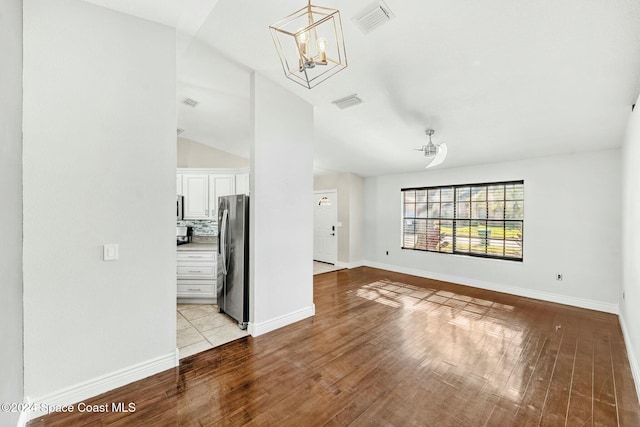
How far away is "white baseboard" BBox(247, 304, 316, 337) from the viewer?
3.19m

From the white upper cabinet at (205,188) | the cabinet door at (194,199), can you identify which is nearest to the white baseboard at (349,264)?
the white upper cabinet at (205,188)

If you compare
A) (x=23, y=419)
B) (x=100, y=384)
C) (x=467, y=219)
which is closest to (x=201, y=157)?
(x=100, y=384)

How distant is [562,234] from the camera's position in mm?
4465

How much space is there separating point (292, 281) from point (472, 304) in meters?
2.96

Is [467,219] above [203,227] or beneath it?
above

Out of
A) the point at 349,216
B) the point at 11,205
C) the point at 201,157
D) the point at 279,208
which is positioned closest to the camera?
the point at 11,205

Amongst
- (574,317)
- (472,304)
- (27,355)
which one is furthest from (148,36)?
(574,317)

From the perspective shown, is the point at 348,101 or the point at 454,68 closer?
the point at 454,68

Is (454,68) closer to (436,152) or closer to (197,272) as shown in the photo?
(436,152)

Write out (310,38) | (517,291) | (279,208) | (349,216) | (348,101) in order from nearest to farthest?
(310,38) < (279,208) < (348,101) < (517,291) < (349,216)

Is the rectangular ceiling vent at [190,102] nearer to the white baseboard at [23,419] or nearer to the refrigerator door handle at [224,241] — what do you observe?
the refrigerator door handle at [224,241]

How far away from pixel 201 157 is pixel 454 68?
5.25m


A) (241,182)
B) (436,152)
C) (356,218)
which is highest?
(436,152)

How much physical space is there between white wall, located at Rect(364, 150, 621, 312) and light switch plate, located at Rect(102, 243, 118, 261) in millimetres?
5732
